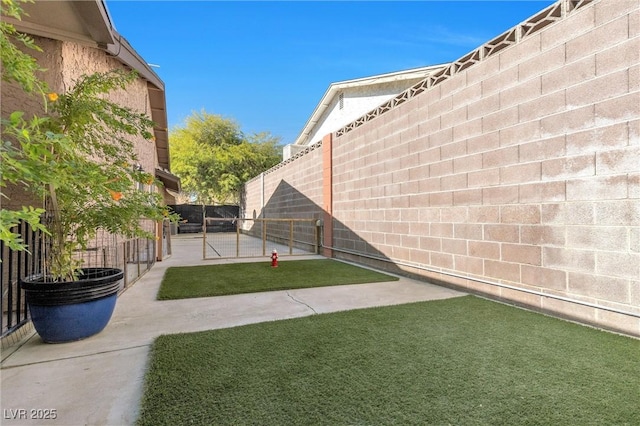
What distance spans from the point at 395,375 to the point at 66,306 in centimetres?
281

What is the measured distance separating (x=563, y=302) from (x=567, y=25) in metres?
3.05

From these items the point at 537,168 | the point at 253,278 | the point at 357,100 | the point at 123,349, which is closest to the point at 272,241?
the point at 357,100

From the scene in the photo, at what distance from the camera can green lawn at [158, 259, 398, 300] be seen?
4.98 m

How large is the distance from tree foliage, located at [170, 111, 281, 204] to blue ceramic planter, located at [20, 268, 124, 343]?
18219mm

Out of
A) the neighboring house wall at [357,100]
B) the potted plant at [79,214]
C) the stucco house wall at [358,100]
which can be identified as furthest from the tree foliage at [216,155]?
the potted plant at [79,214]

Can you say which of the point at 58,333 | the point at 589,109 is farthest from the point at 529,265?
the point at 58,333

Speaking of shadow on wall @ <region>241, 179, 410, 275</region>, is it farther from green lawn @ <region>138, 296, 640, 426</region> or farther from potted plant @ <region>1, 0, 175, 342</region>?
potted plant @ <region>1, 0, 175, 342</region>

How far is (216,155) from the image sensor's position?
67.9 ft

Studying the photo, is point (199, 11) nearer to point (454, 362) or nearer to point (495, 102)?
point (495, 102)

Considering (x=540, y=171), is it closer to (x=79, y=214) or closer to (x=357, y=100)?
(x=79, y=214)

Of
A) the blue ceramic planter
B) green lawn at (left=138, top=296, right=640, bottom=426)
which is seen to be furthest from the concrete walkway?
green lawn at (left=138, top=296, right=640, bottom=426)

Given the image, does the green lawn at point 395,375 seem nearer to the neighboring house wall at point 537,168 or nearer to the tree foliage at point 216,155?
the neighboring house wall at point 537,168

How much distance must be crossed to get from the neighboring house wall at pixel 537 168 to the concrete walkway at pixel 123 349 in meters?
1.00

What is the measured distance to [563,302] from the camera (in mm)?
3514
